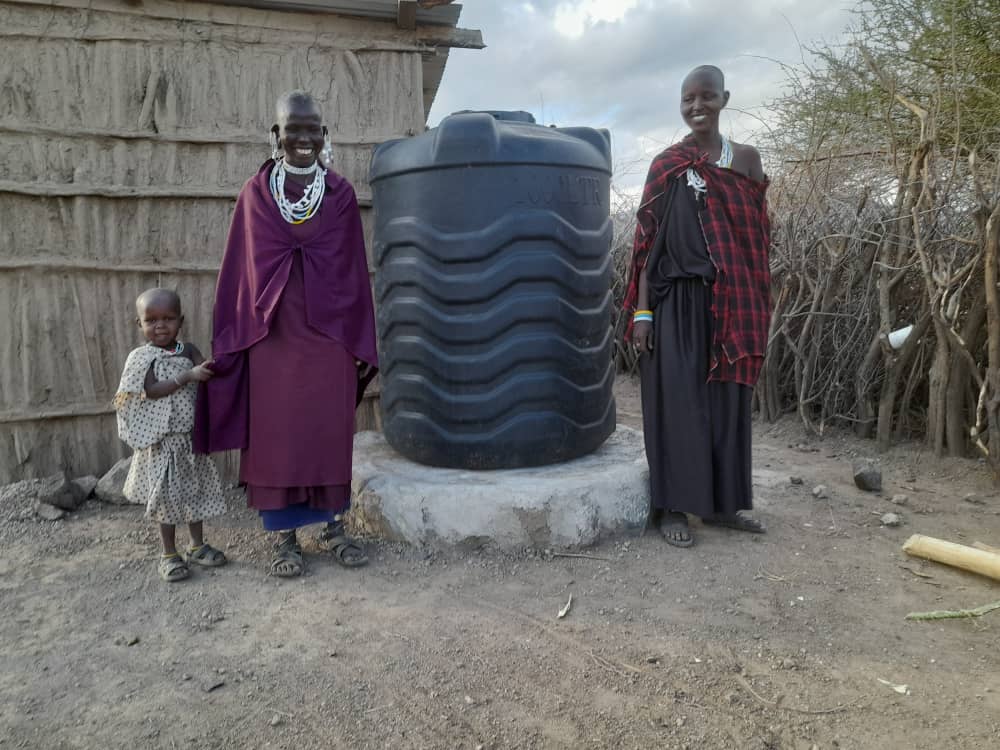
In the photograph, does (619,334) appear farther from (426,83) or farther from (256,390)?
(256,390)

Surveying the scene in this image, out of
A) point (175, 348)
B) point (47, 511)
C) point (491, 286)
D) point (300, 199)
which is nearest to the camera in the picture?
point (300, 199)

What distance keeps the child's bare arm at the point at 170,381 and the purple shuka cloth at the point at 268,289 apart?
0.05 m

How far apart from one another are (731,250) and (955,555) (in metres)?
1.39

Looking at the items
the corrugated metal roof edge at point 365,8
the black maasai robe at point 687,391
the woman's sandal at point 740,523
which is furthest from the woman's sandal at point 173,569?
the corrugated metal roof edge at point 365,8

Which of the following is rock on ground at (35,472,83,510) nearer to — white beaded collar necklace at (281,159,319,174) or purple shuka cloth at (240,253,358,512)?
purple shuka cloth at (240,253,358,512)

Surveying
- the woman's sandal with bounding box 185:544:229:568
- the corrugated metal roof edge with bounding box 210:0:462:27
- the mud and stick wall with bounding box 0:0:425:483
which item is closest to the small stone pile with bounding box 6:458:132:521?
the mud and stick wall with bounding box 0:0:425:483

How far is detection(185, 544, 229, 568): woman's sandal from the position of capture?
9.07ft

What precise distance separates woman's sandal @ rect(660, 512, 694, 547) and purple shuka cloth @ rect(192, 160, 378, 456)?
1.36m

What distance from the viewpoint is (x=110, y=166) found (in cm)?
Answer: 357

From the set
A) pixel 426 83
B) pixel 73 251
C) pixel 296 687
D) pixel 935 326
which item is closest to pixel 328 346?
pixel 296 687

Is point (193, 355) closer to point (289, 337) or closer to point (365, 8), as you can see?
point (289, 337)

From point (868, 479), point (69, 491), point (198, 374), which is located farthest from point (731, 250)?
point (69, 491)

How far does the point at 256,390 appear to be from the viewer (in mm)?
2654

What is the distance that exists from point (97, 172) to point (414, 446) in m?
2.10
